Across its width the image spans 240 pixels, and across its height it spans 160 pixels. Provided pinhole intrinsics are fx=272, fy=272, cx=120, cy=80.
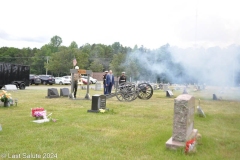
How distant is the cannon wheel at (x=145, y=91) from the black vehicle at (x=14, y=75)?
470 inches

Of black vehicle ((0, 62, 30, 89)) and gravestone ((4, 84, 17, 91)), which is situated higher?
black vehicle ((0, 62, 30, 89))

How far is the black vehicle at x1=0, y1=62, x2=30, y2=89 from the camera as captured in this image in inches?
Result: 863

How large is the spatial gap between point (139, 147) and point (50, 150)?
1.81m

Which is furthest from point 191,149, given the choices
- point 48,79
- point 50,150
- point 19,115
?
point 48,79

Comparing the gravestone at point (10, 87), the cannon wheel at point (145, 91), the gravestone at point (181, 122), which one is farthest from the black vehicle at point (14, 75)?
the gravestone at point (181, 122)

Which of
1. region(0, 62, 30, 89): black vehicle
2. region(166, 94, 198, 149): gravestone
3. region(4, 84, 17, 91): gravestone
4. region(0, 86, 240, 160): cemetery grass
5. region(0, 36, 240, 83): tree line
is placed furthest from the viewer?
region(0, 62, 30, 89): black vehicle

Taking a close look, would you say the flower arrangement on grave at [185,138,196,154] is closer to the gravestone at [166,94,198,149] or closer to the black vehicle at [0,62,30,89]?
the gravestone at [166,94,198,149]

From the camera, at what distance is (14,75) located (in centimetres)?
2309

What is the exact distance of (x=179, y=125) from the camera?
18.7 ft

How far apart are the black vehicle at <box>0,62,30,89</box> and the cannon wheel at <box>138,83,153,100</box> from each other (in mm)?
11939

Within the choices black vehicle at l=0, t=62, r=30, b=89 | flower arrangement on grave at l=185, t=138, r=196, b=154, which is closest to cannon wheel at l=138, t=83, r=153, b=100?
flower arrangement on grave at l=185, t=138, r=196, b=154

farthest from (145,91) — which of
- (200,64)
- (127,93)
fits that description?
(200,64)

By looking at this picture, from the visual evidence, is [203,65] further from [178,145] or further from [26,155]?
[26,155]

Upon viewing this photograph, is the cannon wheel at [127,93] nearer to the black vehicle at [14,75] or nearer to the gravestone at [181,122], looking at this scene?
the gravestone at [181,122]
